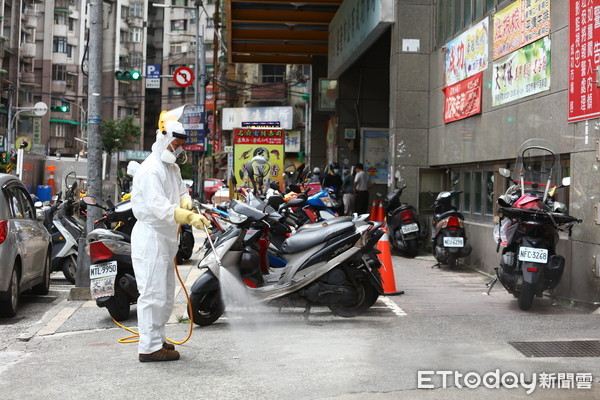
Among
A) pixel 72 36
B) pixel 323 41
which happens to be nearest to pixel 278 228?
pixel 323 41

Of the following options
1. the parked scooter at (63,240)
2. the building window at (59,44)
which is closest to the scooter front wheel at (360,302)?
the parked scooter at (63,240)

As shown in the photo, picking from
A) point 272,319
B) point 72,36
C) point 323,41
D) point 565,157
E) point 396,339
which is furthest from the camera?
point 72,36

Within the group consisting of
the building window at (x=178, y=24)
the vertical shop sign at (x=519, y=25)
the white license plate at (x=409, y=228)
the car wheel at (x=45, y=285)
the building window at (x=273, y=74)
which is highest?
the building window at (x=178, y=24)

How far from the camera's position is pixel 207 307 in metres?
7.73

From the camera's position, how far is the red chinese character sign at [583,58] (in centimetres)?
865

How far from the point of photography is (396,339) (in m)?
7.05

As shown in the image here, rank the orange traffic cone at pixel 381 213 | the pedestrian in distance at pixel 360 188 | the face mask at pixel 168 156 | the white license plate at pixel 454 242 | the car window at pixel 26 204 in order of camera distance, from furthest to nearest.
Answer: the pedestrian in distance at pixel 360 188 → the orange traffic cone at pixel 381 213 → the white license plate at pixel 454 242 → the car window at pixel 26 204 → the face mask at pixel 168 156

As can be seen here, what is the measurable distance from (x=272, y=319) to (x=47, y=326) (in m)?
2.35

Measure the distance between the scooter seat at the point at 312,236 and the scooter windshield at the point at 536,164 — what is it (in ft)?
9.36

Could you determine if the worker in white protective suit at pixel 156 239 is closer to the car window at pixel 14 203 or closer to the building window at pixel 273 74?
the car window at pixel 14 203

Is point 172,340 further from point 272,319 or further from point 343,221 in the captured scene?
point 343,221

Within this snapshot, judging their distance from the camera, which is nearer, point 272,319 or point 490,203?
point 272,319

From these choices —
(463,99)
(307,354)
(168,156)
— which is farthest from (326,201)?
(168,156)

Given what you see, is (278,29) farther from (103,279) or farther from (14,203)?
(103,279)
